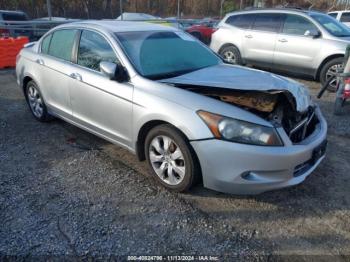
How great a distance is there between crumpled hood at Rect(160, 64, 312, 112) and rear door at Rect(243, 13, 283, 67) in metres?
4.73

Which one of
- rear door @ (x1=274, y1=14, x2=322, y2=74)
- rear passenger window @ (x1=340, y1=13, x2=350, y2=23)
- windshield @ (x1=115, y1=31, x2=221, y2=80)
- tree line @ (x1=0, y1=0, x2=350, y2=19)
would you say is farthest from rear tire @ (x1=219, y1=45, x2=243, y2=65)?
tree line @ (x1=0, y1=0, x2=350, y2=19)

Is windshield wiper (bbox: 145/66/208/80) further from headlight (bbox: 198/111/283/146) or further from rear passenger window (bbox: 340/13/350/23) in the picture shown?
rear passenger window (bbox: 340/13/350/23)

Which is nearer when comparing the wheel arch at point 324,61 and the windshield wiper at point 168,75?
the windshield wiper at point 168,75

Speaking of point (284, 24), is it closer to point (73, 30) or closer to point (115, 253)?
point (73, 30)

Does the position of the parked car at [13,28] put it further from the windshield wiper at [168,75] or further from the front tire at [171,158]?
the front tire at [171,158]

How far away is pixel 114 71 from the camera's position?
11.0ft

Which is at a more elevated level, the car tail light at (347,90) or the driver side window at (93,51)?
the driver side window at (93,51)

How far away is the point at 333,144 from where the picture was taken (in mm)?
4480

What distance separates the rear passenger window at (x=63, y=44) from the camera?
14.0 ft

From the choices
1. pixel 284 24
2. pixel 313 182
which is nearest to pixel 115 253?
pixel 313 182

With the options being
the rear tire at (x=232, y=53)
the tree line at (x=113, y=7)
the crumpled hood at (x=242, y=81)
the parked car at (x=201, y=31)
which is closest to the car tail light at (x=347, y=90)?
the crumpled hood at (x=242, y=81)

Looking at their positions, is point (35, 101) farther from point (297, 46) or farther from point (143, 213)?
point (297, 46)

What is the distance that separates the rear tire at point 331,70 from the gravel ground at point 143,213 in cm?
353

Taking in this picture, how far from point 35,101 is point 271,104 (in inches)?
147
